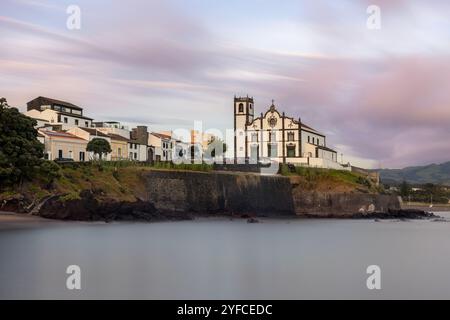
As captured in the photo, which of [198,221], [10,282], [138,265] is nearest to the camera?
[10,282]

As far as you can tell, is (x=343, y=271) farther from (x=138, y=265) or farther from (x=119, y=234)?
(x=119, y=234)

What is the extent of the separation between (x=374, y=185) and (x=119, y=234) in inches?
2051

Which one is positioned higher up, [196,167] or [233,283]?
[196,167]

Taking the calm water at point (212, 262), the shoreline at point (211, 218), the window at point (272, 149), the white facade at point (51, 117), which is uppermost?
the white facade at point (51, 117)

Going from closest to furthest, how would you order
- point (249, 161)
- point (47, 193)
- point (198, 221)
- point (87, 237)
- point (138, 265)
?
point (138, 265)
point (87, 237)
point (47, 193)
point (198, 221)
point (249, 161)

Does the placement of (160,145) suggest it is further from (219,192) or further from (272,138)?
(219,192)

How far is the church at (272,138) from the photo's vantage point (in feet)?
301

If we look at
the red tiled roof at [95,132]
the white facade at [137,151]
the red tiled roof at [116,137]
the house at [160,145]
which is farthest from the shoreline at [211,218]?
the house at [160,145]

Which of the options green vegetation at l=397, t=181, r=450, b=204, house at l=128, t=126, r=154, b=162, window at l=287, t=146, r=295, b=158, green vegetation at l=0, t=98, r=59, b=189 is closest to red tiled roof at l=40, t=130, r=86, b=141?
green vegetation at l=0, t=98, r=59, b=189

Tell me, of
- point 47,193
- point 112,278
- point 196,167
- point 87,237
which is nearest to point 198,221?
point 196,167

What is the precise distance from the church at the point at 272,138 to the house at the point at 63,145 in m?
26.2

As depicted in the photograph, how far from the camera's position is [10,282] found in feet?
86.7

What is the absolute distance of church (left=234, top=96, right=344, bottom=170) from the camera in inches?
3615

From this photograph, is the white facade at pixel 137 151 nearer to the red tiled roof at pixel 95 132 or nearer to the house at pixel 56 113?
the red tiled roof at pixel 95 132
